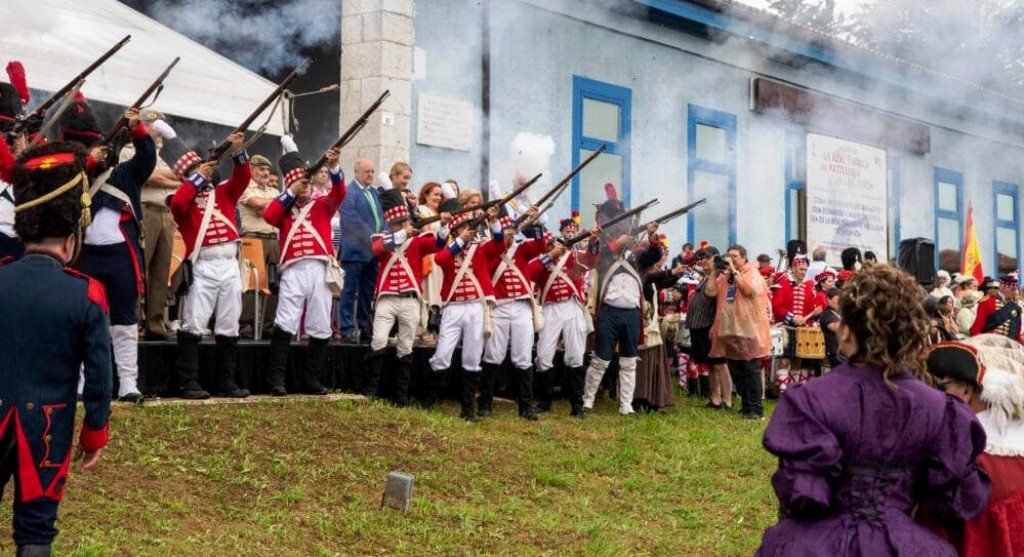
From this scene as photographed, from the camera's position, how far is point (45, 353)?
4.22m

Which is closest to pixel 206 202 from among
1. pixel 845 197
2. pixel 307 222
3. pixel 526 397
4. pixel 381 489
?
pixel 307 222

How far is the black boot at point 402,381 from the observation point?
10.0 metres

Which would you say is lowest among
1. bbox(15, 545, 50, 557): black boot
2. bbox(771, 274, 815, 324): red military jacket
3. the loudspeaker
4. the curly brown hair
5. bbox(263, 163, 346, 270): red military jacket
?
bbox(15, 545, 50, 557): black boot

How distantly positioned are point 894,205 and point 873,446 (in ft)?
58.4

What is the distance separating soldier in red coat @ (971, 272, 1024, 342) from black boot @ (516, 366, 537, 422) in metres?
4.58

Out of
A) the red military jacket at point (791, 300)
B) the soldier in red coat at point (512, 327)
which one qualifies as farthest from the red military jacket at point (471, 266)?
the red military jacket at point (791, 300)

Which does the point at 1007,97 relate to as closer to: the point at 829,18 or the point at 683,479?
the point at 829,18

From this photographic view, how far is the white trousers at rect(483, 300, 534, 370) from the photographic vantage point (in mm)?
10578

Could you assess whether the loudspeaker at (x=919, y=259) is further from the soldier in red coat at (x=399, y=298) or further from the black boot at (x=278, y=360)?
the black boot at (x=278, y=360)

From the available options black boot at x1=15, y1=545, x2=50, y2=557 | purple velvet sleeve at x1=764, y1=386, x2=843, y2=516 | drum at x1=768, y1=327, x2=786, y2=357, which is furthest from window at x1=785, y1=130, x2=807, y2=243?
black boot at x1=15, y1=545, x2=50, y2=557

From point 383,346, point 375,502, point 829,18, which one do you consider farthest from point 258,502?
point 829,18

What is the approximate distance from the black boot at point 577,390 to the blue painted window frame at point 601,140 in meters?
3.95

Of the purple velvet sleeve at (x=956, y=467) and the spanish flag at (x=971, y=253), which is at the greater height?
the spanish flag at (x=971, y=253)

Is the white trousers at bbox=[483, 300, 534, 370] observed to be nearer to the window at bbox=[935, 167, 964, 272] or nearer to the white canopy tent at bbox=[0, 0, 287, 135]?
the white canopy tent at bbox=[0, 0, 287, 135]
